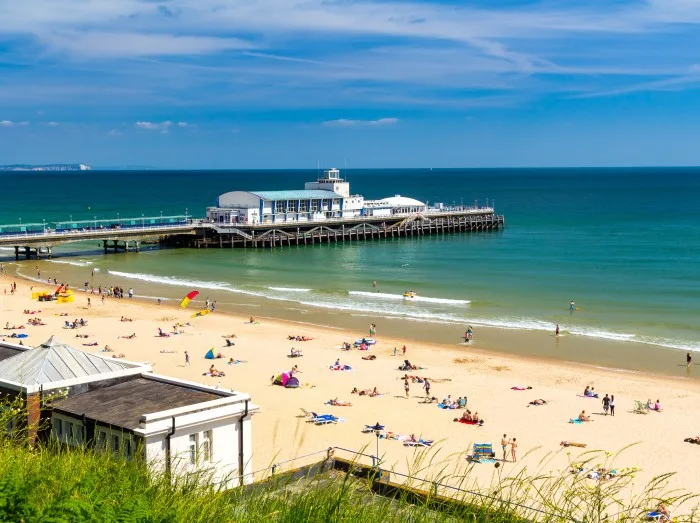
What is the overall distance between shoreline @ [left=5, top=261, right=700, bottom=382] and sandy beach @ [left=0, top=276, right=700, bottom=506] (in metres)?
0.80

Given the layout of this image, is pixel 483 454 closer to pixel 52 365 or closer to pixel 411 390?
pixel 411 390

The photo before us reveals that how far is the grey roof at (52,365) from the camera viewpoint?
17359 mm

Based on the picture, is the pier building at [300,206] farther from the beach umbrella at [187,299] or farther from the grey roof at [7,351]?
the grey roof at [7,351]

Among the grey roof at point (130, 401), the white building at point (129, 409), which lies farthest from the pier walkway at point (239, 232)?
the grey roof at point (130, 401)

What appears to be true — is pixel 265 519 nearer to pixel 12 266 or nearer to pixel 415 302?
pixel 415 302

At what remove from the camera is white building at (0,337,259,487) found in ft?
49.2

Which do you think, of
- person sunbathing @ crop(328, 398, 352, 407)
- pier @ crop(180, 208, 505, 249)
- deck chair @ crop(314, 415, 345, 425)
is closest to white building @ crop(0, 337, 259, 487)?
deck chair @ crop(314, 415, 345, 425)

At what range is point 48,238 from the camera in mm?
68562

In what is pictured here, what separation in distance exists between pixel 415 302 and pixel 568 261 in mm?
24795

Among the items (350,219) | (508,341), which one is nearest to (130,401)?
(508,341)

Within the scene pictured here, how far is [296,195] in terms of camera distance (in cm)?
8650

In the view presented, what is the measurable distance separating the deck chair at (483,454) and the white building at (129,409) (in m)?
7.29

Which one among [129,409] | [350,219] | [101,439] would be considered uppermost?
[350,219]

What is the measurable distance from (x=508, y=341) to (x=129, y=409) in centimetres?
2605
